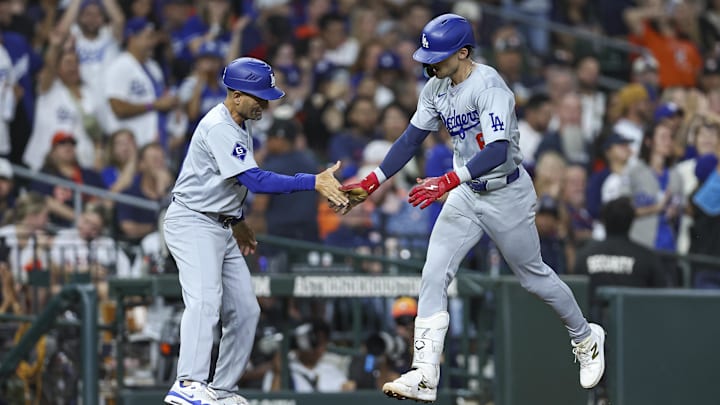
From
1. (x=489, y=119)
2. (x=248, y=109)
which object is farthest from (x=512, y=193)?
(x=248, y=109)

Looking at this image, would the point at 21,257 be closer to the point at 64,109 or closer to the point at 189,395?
the point at 64,109

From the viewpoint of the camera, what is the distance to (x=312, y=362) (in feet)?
35.3

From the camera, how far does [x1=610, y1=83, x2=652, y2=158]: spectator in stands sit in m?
14.5

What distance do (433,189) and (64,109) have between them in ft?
21.6

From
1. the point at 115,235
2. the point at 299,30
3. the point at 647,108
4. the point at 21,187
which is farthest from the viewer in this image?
the point at 299,30

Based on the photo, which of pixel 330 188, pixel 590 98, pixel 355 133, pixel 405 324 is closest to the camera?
pixel 330 188

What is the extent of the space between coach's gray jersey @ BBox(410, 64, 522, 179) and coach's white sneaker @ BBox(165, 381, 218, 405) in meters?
1.90

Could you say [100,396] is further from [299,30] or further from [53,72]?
[299,30]

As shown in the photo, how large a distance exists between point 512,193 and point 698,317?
2405 millimetres

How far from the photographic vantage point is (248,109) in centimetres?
807

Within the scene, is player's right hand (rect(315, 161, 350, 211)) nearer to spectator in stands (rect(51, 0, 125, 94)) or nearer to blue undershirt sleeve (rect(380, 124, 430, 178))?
blue undershirt sleeve (rect(380, 124, 430, 178))

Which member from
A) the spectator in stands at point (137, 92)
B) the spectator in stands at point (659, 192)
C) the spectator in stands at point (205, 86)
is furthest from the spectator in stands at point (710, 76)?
the spectator in stands at point (137, 92)

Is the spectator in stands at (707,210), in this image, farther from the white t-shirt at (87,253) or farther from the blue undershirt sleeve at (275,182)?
the blue undershirt sleeve at (275,182)

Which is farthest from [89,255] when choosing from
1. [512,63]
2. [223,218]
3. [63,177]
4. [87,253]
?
[512,63]
